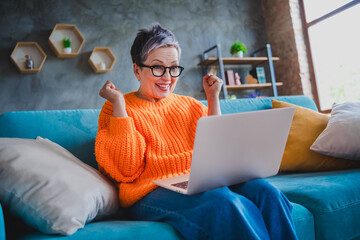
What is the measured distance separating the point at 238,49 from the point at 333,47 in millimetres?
1281

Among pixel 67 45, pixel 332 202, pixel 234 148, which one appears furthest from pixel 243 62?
pixel 234 148

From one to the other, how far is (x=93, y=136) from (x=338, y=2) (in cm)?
399

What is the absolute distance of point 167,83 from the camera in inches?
52.8

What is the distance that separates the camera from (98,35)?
13.2 ft

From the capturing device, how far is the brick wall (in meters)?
4.46

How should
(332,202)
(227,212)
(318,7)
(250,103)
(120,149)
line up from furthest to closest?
(318,7) → (250,103) → (332,202) → (120,149) → (227,212)

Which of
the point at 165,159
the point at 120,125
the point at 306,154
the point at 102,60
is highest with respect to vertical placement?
the point at 102,60

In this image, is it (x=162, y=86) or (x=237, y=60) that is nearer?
(x=162, y=86)

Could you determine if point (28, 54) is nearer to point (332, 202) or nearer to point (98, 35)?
point (98, 35)

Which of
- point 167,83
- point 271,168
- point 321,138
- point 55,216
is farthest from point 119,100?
point 321,138

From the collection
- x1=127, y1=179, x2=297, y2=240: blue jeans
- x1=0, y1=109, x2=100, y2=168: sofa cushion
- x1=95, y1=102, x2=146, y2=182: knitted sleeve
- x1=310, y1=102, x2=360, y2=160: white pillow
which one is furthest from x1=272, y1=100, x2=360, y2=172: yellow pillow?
x1=0, y1=109, x2=100, y2=168: sofa cushion

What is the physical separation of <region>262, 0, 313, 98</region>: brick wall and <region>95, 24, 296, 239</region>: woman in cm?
348

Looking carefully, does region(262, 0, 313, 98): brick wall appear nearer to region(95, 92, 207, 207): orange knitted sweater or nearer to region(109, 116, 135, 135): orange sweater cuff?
region(95, 92, 207, 207): orange knitted sweater

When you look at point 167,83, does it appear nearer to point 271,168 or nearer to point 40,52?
point 271,168
